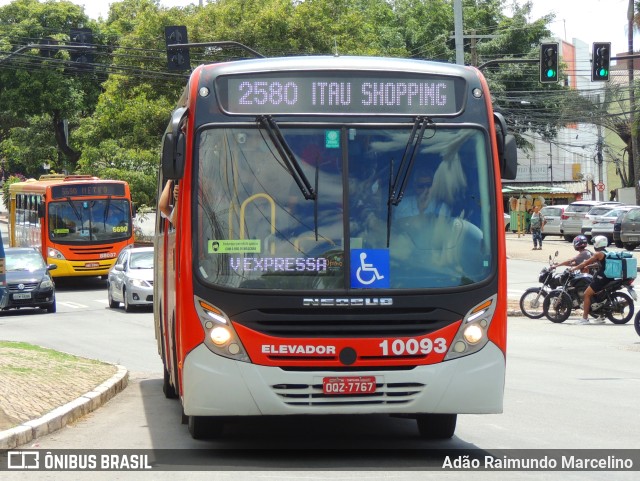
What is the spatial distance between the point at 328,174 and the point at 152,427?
3287 millimetres

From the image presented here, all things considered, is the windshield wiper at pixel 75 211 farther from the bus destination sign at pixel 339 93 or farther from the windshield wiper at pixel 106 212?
the bus destination sign at pixel 339 93

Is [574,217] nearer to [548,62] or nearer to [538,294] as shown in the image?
[548,62]

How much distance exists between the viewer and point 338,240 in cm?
848

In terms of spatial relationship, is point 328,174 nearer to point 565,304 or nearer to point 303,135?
point 303,135

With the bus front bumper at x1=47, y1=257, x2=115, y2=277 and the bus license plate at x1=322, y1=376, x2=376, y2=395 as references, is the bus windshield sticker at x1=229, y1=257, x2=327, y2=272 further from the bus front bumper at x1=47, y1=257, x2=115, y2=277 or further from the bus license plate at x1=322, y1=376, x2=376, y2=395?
the bus front bumper at x1=47, y1=257, x2=115, y2=277

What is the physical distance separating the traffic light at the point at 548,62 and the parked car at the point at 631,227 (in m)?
15.0

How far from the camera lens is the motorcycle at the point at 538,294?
23.8m

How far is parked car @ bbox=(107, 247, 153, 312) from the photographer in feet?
87.5

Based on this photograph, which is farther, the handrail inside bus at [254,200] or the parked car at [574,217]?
the parked car at [574,217]

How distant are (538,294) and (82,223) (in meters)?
16.5

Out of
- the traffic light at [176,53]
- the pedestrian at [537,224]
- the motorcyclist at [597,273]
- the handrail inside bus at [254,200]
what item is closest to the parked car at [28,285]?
the traffic light at [176,53]

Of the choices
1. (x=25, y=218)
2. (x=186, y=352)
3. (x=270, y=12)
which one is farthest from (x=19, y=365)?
(x=270, y=12)

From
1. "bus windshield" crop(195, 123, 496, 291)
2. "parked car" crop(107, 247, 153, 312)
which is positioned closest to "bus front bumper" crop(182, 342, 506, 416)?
"bus windshield" crop(195, 123, 496, 291)

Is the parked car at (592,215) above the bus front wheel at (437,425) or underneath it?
underneath
